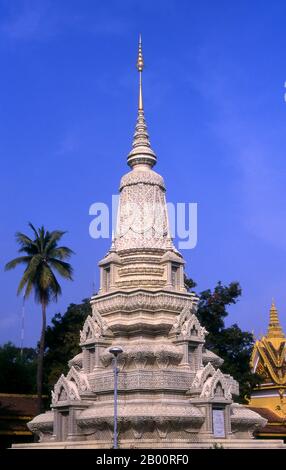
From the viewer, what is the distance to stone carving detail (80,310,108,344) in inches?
1087

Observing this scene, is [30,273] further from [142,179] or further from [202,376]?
[202,376]

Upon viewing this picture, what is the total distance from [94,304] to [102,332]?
2.17 meters

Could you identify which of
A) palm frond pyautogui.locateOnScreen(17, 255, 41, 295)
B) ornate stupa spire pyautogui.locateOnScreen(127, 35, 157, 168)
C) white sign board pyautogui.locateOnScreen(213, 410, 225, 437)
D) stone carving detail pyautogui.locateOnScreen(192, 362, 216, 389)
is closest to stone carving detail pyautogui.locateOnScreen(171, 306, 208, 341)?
stone carving detail pyautogui.locateOnScreen(192, 362, 216, 389)

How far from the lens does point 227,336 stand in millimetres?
40938

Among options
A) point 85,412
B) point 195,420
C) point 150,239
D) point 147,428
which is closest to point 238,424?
point 195,420

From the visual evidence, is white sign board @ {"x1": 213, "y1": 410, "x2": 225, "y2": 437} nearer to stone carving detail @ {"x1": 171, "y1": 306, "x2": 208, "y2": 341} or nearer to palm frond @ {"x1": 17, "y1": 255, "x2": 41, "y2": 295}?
stone carving detail @ {"x1": 171, "y1": 306, "x2": 208, "y2": 341}

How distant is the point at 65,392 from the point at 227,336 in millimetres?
16778

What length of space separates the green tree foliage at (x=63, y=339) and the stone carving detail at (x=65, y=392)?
445 inches

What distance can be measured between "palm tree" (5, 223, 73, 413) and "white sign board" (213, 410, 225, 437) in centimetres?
1200

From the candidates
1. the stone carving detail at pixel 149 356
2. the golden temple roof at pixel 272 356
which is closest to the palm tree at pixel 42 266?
the stone carving detail at pixel 149 356

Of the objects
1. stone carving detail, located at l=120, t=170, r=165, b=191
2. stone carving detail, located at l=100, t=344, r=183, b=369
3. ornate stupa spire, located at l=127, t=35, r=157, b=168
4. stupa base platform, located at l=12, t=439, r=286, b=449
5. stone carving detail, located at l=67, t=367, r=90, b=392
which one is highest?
ornate stupa spire, located at l=127, t=35, r=157, b=168
